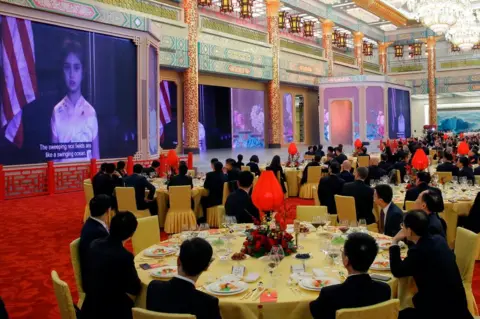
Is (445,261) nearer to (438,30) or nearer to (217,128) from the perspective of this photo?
(438,30)

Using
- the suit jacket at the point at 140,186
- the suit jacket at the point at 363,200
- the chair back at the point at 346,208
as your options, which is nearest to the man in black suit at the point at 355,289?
the chair back at the point at 346,208

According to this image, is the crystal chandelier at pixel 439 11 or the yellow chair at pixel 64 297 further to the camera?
the crystal chandelier at pixel 439 11

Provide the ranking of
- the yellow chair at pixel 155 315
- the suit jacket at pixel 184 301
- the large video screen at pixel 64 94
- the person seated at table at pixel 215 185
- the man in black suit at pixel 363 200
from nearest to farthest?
the yellow chair at pixel 155 315, the suit jacket at pixel 184 301, the man in black suit at pixel 363 200, the person seated at table at pixel 215 185, the large video screen at pixel 64 94

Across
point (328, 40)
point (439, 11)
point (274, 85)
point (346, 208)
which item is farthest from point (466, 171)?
point (328, 40)

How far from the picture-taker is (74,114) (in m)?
11.1

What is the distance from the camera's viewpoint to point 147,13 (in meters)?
15.7

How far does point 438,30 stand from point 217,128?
14.3 meters

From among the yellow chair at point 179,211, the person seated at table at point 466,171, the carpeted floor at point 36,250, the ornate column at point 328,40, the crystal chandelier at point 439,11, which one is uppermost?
the ornate column at point 328,40

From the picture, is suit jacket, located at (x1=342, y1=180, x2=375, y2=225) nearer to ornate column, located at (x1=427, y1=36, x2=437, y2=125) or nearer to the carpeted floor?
the carpeted floor

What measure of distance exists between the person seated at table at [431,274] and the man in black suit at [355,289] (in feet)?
1.50

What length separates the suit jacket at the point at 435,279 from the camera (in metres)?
2.40

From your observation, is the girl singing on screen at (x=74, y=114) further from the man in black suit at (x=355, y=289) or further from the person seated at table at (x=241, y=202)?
the man in black suit at (x=355, y=289)

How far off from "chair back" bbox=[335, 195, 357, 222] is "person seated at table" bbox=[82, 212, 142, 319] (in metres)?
3.05

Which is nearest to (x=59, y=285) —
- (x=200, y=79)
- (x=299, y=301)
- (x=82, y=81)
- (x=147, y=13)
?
(x=299, y=301)
